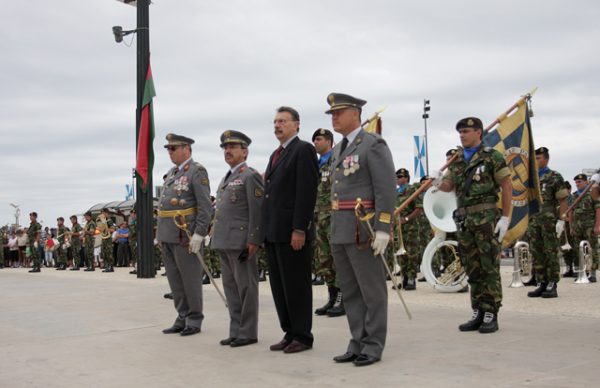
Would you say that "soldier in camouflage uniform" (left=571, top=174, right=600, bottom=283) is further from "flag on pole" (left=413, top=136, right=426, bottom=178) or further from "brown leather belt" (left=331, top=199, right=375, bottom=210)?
"flag on pole" (left=413, top=136, right=426, bottom=178)

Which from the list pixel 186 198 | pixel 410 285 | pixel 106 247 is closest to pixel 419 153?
pixel 106 247

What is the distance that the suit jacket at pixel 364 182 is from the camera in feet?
16.7

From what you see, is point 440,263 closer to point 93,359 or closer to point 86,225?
point 93,359

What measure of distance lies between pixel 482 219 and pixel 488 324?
1.02m

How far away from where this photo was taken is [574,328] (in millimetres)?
6453

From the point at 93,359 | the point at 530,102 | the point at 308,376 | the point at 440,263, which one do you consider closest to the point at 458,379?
the point at 308,376

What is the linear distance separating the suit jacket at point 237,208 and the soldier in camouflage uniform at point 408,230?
544 cm

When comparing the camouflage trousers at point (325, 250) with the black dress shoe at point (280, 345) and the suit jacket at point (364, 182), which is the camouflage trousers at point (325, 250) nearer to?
the black dress shoe at point (280, 345)

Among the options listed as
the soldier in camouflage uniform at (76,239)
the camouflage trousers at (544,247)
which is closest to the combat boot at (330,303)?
the camouflage trousers at (544,247)

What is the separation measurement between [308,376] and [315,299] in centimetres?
556

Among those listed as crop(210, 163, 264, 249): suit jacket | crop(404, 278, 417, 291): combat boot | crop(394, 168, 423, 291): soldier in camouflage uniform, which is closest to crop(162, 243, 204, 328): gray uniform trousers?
crop(210, 163, 264, 249): suit jacket

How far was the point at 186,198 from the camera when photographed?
23.5 feet

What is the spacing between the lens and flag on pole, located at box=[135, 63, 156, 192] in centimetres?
1678

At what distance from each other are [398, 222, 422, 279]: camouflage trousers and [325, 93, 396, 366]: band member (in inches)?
258
